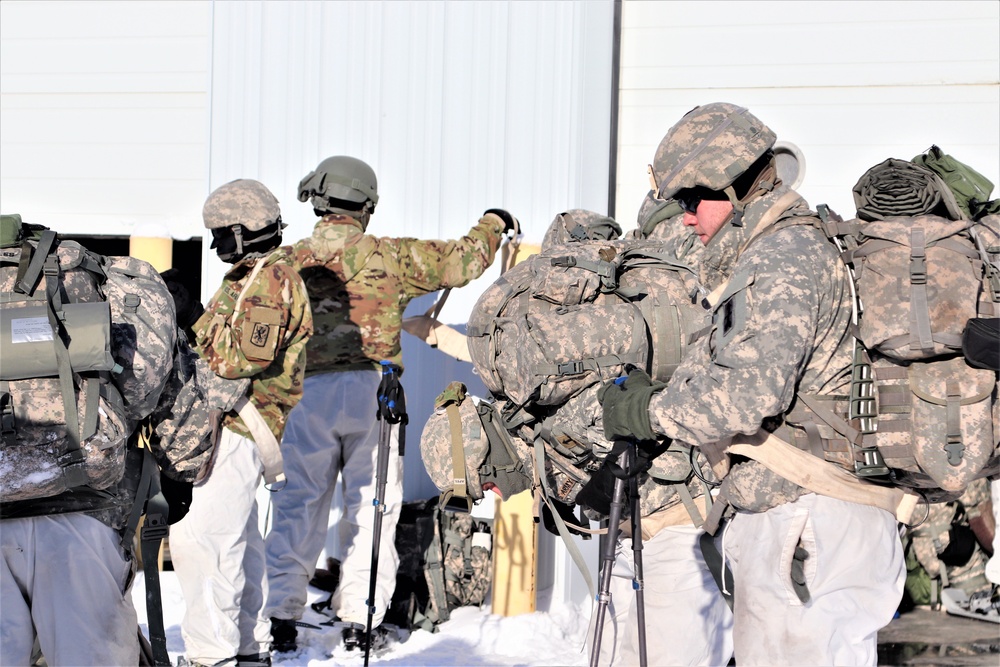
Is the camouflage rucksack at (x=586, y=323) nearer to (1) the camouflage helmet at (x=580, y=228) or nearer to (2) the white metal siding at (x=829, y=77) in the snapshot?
(1) the camouflage helmet at (x=580, y=228)

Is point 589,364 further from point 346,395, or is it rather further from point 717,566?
point 346,395

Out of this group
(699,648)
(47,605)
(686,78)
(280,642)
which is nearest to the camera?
(47,605)

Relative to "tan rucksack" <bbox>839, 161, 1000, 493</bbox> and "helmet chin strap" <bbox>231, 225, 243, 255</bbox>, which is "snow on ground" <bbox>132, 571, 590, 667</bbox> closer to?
"helmet chin strap" <bbox>231, 225, 243, 255</bbox>

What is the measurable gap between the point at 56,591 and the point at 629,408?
1960mm

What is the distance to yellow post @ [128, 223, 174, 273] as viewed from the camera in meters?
8.09

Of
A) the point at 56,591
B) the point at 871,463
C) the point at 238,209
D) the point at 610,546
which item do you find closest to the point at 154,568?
the point at 56,591

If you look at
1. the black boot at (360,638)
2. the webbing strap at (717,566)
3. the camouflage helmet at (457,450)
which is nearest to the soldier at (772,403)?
the webbing strap at (717,566)

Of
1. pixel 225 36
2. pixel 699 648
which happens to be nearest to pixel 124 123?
pixel 225 36

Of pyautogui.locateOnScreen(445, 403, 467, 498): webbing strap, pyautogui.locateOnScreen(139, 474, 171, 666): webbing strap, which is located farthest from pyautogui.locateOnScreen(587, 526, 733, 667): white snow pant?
pyautogui.locateOnScreen(139, 474, 171, 666): webbing strap

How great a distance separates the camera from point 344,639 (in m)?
6.49

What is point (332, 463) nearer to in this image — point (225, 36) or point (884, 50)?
point (225, 36)

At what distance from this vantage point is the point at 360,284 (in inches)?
258

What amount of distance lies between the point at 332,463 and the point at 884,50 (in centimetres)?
449

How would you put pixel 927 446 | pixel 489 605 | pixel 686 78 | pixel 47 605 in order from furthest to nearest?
pixel 686 78 < pixel 489 605 < pixel 47 605 < pixel 927 446
